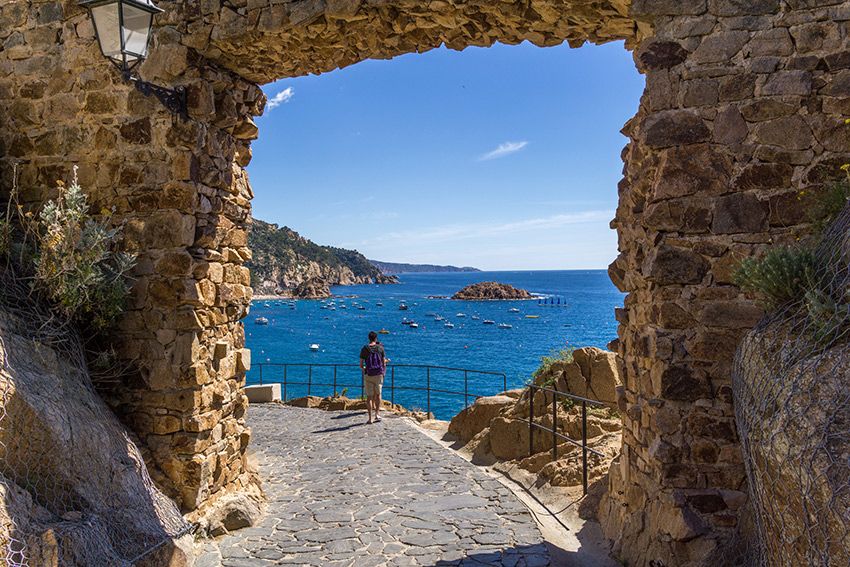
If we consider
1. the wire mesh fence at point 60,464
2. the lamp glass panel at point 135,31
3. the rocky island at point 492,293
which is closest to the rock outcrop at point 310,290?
the rocky island at point 492,293

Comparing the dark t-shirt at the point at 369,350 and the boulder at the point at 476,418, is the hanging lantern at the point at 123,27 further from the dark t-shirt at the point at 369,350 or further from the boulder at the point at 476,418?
the boulder at the point at 476,418

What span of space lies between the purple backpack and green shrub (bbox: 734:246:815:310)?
6749mm

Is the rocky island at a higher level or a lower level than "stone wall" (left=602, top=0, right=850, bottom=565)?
lower

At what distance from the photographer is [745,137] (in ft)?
13.5

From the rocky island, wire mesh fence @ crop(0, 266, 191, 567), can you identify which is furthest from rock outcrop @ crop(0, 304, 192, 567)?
the rocky island

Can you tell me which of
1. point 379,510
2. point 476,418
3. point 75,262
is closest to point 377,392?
point 476,418

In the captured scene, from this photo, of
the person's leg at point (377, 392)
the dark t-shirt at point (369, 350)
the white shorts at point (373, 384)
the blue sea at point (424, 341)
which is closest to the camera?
the dark t-shirt at point (369, 350)

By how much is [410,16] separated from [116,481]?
4.08 metres

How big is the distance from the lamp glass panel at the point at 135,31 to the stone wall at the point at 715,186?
3538mm

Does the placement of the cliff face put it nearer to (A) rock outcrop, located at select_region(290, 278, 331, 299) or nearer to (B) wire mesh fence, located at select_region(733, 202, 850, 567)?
(A) rock outcrop, located at select_region(290, 278, 331, 299)

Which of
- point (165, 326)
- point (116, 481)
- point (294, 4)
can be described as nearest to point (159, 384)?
point (165, 326)

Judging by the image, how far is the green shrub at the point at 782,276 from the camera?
3213mm

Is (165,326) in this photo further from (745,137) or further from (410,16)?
(745,137)

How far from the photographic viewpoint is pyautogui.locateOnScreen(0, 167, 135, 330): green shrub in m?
4.60
